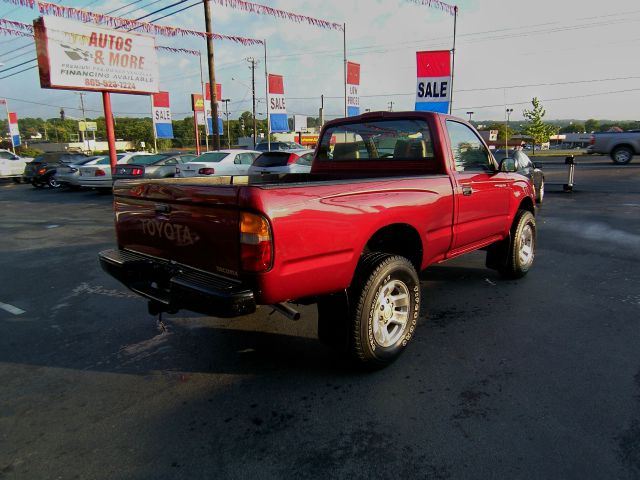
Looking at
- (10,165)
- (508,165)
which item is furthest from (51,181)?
(508,165)

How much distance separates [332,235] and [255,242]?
54 centimetres

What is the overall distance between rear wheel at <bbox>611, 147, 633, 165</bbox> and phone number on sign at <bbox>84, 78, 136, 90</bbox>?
23041 mm

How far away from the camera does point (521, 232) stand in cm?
530

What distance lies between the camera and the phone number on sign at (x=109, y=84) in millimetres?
15555

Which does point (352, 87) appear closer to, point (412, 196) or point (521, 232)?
point (521, 232)

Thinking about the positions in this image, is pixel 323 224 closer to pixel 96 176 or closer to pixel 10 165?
pixel 96 176

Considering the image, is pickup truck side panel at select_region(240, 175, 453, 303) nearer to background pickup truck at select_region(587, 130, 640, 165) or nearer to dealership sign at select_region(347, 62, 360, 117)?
dealership sign at select_region(347, 62, 360, 117)

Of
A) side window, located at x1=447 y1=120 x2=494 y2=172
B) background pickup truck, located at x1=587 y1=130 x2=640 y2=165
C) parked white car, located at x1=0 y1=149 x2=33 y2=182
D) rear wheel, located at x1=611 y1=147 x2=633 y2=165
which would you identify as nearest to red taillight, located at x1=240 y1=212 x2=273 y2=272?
side window, located at x1=447 y1=120 x2=494 y2=172

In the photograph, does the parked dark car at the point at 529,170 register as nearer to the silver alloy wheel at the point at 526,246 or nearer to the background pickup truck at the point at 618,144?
the silver alloy wheel at the point at 526,246

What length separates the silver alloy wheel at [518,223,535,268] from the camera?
5.45 meters

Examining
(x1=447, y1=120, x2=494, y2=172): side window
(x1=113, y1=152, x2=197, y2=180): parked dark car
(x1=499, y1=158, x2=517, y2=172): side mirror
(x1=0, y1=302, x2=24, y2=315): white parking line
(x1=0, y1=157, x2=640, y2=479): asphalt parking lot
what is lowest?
(x1=0, y1=302, x2=24, y2=315): white parking line

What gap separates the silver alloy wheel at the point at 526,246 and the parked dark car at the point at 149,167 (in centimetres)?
1218

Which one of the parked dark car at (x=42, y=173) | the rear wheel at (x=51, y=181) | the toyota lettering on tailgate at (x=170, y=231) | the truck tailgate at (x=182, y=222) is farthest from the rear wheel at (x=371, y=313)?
the rear wheel at (x=51, y=181)

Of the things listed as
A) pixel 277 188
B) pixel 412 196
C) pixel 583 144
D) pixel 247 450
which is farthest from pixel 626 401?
pixel 583 144
